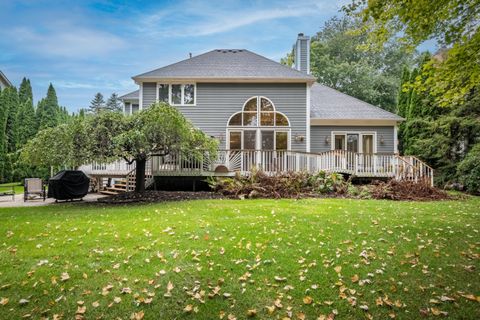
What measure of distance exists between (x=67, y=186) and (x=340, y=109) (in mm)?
13613

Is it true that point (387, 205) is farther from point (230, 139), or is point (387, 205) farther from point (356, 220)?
point (230, 139)

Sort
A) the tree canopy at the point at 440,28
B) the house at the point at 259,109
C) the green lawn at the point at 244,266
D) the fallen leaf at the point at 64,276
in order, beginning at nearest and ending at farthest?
the green lawn at the point at 244,266, the fallen leaf at the point at 64,276, the tree canopy at the point at 440,28, the house at the point at 259,109

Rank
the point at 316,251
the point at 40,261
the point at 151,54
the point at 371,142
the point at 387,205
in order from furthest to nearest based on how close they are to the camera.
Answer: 1. the point at 151,54
2. the point at 371,142
3. the point at 387,205
4. the point at 316,251
5. the point at 40,261

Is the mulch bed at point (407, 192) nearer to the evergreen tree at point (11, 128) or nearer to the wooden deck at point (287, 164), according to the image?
the wooden deck at point (287, 164)

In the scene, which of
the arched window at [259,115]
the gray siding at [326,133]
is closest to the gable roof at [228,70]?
the arched window at [259,115]

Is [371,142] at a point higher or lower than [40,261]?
higher

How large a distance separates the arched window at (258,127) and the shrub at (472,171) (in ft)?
24.7

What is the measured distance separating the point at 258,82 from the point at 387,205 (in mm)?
8588

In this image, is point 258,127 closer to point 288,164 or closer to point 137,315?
point 288,164

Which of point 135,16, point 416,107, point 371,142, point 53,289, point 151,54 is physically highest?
point 151,54

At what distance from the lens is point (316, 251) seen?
181 inches

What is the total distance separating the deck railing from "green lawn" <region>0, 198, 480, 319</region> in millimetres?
Result: 5049

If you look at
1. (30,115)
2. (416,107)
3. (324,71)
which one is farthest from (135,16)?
(324,71)

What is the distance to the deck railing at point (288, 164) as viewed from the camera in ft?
37.6
